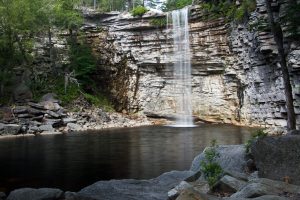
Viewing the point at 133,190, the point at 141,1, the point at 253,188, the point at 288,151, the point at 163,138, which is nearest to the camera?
the point at 253,188

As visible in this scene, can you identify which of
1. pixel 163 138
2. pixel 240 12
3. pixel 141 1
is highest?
pixel 141 1

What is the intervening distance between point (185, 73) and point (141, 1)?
39.8 meters

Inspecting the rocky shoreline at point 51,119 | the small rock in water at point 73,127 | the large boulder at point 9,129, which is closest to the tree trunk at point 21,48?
the rocky shoreline at point 51,119

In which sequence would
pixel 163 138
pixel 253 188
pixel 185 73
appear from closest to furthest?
pixel 253 188 → pixel 163 138 → pixel 185 73

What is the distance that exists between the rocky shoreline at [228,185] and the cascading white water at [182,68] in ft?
95.0

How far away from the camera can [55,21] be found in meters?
43.7

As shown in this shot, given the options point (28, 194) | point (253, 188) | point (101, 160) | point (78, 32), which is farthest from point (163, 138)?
point (78, 32)

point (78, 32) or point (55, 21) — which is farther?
point (78, 32)

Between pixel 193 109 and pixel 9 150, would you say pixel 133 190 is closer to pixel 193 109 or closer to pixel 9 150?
pixel 9 150

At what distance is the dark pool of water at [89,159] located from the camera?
15008 millimetres

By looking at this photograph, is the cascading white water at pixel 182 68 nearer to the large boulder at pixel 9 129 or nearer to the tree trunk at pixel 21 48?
the tree trunk at pixel 21 48

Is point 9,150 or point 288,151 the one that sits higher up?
point 288,151

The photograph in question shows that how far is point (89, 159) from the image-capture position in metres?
19.3

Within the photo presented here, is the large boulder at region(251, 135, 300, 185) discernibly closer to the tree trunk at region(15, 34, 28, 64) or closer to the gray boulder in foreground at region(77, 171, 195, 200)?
the gray boulder in foreground at region(77, 171, 195, 200)
